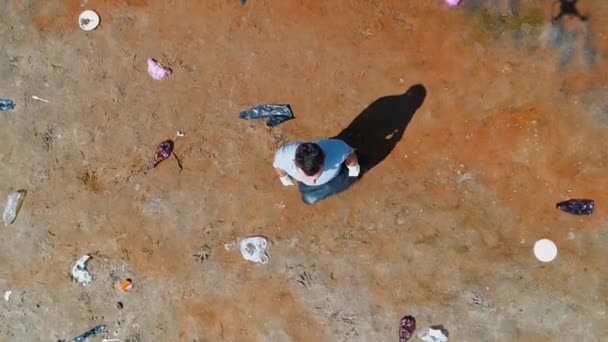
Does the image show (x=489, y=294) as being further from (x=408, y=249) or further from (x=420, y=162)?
(x=420, y=162)

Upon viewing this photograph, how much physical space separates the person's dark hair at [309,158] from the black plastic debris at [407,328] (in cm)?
273

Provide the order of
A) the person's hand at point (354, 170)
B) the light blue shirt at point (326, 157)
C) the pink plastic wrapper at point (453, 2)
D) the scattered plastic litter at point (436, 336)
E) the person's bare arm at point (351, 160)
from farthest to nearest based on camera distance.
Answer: the pink plastic wrapper at point (453, 2)
the scattered plastic litter at point (436, 336)
the person's hand at point (354, 170)
the person's bare arm at point (351, 160)
the light blue shirt at point (326, 157)

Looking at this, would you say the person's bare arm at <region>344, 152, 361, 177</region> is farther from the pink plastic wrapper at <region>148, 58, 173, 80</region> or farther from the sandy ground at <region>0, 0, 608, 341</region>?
the pink plastic wrapper at <region>148, 58, 173, 80</region>

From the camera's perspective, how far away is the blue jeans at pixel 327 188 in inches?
303

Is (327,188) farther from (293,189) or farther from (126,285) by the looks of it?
(126,285)

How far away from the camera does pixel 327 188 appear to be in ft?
25.5

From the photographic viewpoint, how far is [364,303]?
310 inches

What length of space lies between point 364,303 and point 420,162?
207 centimetres

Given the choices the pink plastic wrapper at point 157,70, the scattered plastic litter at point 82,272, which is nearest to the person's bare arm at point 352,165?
the pink plastic wrapper at point 157,70

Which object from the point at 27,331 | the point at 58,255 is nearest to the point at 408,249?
the point at 58,255

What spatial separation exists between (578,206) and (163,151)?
18.6 feet

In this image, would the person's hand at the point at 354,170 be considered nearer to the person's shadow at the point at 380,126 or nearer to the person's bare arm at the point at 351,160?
the person's bare arm at the point at 351,160

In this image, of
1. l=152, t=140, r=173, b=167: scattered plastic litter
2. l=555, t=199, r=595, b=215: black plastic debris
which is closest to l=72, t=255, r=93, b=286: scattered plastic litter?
l=152, t=140, r=173, b=167: scattered plastic litter

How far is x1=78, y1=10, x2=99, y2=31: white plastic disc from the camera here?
8.39 m
